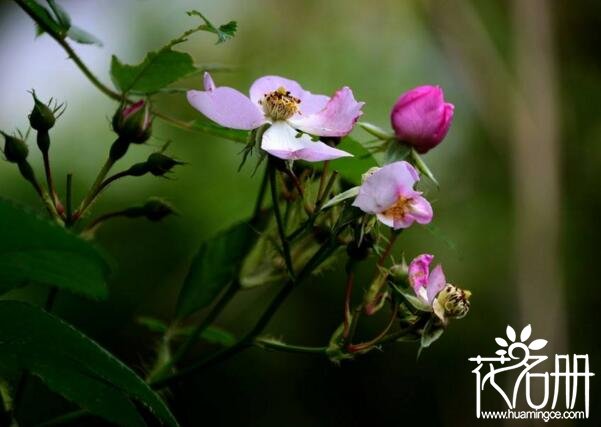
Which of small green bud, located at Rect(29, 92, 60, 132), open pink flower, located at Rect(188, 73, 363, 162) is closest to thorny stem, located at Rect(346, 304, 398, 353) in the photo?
open pink flower, located at Rect(188, 73, 363, 162)

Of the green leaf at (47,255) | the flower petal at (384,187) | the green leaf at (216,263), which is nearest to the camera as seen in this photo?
the green leaf at (47,255)

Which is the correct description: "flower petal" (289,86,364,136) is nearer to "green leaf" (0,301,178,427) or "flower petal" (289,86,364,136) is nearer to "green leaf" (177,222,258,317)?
"green leaf" (177,222,258,317)

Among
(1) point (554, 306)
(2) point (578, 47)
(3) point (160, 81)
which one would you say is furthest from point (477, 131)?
(3) point (160, 81)

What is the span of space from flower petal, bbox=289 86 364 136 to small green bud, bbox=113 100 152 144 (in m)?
0.08

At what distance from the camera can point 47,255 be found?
0.33m

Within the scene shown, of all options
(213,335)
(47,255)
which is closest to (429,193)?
(213,335)

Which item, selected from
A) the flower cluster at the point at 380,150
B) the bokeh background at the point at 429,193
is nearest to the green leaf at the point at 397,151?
the flower cluster at the point at 380,150

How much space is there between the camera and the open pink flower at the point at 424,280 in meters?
0.50

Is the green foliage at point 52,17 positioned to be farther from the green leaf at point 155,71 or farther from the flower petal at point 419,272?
the flower petal at point 419,272

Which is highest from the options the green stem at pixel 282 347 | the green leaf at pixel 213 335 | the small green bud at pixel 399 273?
the small green bud at pixel 399 273

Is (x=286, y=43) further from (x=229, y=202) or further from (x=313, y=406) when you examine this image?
(x=313, y=406)

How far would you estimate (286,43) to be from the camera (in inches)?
125

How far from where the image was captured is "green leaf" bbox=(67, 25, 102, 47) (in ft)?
1.77

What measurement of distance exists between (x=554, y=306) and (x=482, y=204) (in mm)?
514
